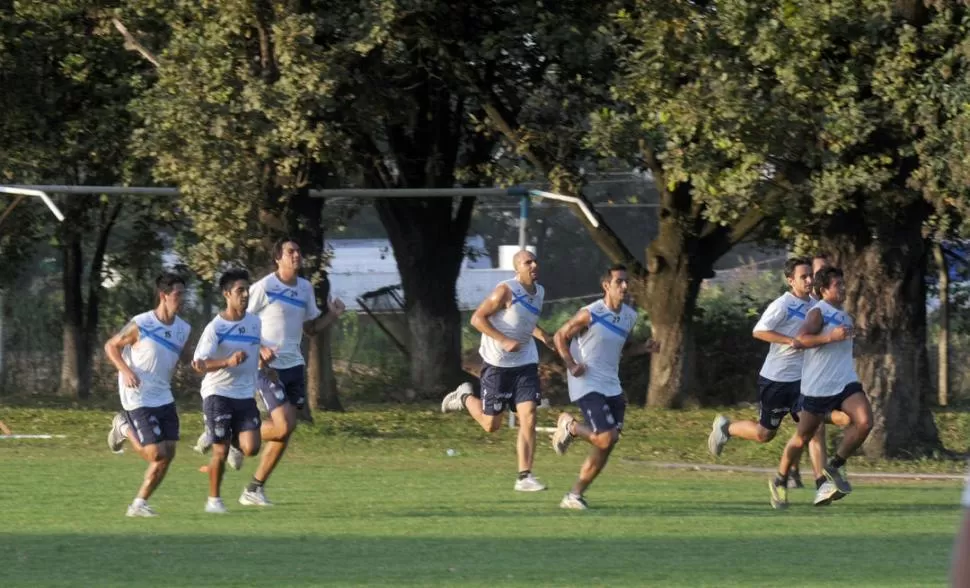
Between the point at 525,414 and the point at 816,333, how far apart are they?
104 inches

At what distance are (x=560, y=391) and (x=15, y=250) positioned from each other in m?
9.48

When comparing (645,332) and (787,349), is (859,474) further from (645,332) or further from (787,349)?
(645,332)

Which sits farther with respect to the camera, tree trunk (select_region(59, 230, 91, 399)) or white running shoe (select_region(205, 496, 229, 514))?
tree trunk (select_region(59, 230, 91, 399))

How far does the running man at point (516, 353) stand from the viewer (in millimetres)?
14477

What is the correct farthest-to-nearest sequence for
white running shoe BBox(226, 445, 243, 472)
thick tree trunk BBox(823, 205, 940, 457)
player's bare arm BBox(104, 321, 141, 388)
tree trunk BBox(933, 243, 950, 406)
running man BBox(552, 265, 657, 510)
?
tree trunk BBox(933, 243, 950, 406) < thick tree trunk BBox(823, 205, 940, 457) < white running shoe BBox(226, 445, 243, 472) < running man BBox(552, 265, 657, 510) < player's bare arm BBox(104, 321, 141, 388)

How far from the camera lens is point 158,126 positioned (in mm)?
Answer: 20812

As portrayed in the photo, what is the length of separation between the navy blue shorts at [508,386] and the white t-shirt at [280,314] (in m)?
1.85

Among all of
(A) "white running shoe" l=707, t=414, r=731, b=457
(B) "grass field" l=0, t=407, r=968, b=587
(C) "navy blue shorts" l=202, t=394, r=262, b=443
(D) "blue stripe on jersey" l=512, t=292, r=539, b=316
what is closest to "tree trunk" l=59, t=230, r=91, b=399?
(B) "grass field" l=0, t=407, r=968, b=587

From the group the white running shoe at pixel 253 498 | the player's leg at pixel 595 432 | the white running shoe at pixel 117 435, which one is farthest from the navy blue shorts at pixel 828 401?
the white running shoe at pixel 117 435

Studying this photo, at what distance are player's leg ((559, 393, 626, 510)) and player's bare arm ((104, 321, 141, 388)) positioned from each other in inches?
133

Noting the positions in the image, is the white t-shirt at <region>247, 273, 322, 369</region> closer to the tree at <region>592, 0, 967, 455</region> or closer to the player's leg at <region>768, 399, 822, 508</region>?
the player's leg at <region>768, 399, 822, 508</region>

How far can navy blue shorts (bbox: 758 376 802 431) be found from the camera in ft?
47.3

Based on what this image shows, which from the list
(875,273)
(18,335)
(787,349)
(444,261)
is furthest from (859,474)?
(18,335)

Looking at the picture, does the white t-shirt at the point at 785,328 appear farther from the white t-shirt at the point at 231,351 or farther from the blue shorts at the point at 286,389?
the white t-shirt at the point at 231,351
